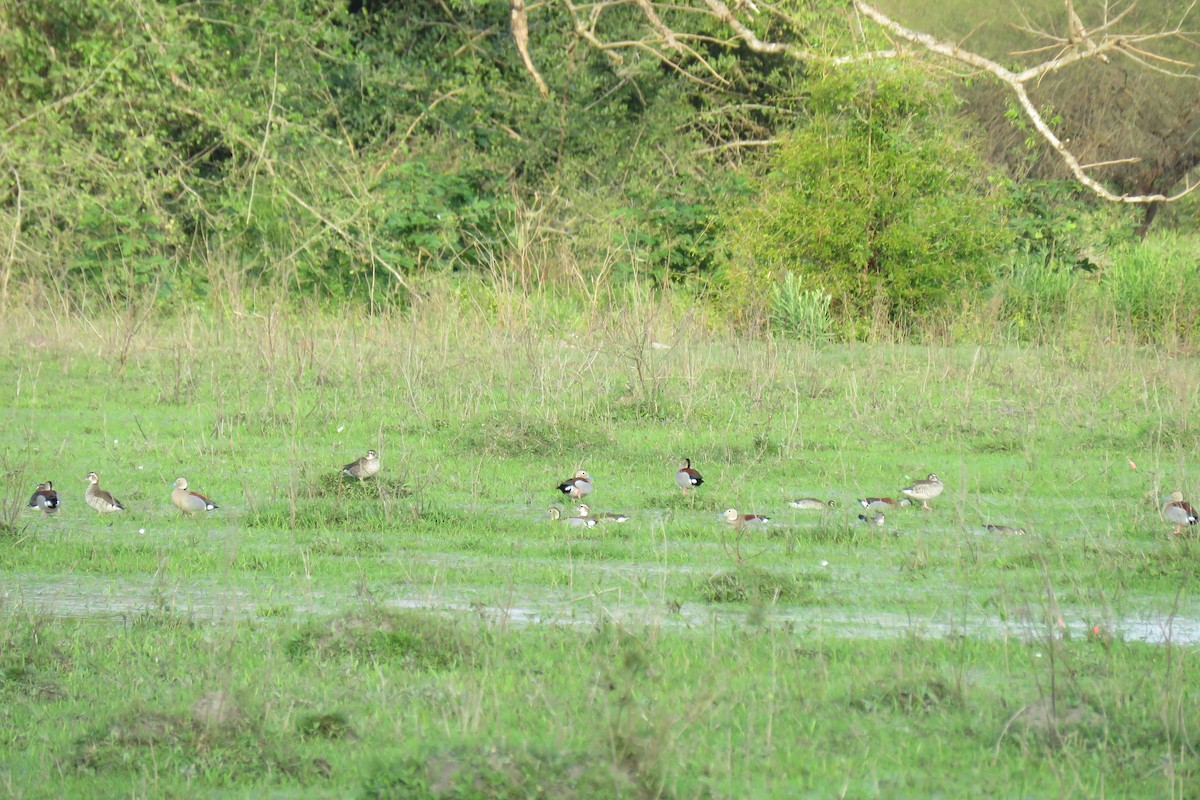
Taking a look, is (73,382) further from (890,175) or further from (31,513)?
(890,175)

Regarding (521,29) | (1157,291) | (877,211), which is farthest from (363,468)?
(521,29)

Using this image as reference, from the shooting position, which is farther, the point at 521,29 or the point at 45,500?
the point at 521,29

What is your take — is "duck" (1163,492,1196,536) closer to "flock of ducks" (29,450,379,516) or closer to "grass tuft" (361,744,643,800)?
"grass tuft" (361,744,643,800)

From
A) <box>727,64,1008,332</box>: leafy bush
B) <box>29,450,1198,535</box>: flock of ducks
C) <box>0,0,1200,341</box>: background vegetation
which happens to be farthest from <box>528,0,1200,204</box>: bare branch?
<box>29,450,1198,535</box>: flock of ducks

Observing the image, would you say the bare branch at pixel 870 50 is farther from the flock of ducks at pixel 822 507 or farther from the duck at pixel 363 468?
the duck at pixel 363 468

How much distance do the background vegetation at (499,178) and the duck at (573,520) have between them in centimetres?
815

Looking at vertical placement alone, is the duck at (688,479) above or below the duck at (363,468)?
below

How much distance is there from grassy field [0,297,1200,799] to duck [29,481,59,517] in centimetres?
7

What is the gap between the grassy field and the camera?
438cm

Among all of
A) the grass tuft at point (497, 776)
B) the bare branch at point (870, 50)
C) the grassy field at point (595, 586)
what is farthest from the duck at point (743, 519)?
the bare branch at point (870, 50)

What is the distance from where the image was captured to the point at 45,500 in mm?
8430

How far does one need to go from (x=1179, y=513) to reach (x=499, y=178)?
1771 cm

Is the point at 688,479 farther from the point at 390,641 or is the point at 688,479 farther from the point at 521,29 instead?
the point at 521,29

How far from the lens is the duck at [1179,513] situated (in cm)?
772
